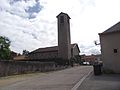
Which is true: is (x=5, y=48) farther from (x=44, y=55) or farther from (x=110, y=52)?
(x=110, y=52)

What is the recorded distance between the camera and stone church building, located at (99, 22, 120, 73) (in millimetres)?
24525

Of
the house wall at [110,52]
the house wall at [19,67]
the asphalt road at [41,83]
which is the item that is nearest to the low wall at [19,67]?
the house wall at [19,67]

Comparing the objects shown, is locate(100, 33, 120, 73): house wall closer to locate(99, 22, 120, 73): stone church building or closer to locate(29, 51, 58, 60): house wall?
locate(99, 22, 120, 73): stone church building

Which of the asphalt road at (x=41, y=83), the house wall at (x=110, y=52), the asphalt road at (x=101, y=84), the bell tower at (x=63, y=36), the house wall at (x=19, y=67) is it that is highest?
the bell tower at (x=63, y=36)

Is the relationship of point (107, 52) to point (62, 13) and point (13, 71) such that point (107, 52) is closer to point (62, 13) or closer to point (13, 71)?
point (13, 71)

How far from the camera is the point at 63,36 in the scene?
70.7 metres

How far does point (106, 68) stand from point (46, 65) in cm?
1838

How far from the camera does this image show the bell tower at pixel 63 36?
70125 mm

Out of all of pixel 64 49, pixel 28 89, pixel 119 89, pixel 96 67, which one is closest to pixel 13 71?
pixel 96 67

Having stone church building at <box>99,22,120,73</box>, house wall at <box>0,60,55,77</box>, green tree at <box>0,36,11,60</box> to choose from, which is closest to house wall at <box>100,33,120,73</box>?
stone church building at <box>99,22,120,73</box>

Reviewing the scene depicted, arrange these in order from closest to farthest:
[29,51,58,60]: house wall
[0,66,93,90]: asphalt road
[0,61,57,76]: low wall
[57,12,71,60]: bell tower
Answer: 1. [0,66,93,90]: asphalt road
2. [0,61,57,76]: low wall
3. [57,12,71,60]: bell tower
4. [29,51,58,60]: house wall

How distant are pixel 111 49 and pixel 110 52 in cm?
39

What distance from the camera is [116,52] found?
2458 cm

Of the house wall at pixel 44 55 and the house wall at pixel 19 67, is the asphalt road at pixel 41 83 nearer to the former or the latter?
the house wall at pixel 19 67
